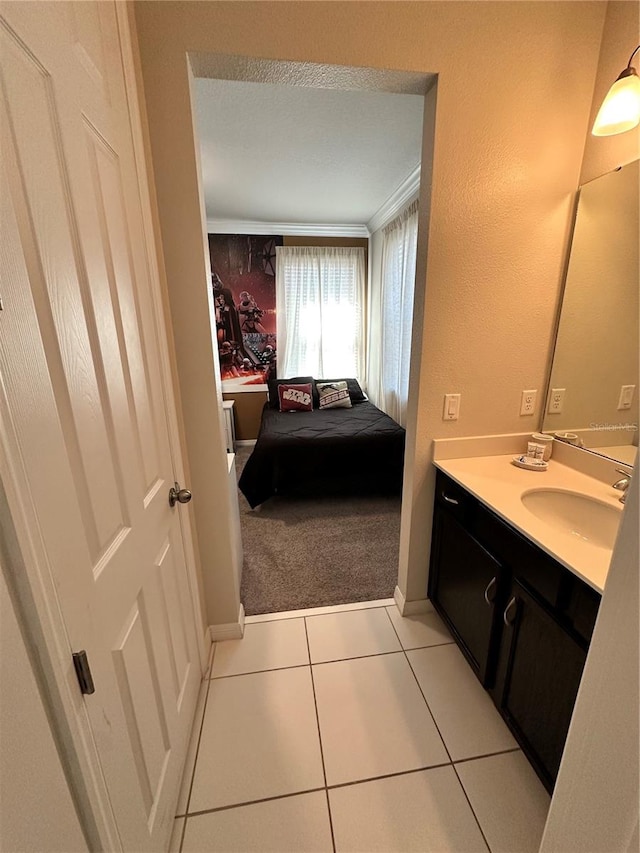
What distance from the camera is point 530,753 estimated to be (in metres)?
1.08

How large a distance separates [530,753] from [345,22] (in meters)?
2.47

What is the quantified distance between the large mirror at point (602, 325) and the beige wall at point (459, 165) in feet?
0.25

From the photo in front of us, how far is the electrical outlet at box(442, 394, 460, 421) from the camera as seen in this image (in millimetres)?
1515

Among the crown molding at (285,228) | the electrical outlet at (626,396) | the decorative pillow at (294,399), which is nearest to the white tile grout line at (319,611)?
the electrical outlet at (626,396)

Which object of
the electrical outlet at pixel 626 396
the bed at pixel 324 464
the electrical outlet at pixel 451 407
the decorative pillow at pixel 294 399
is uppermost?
Answer: the electrical outlet at pixel 626 396

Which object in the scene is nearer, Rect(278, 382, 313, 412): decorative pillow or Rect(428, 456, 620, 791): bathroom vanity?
Rect(428, 456, 620, 791): bathroom vanity

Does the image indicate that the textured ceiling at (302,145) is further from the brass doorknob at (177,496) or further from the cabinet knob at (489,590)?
the cabinet knob at (489,590)

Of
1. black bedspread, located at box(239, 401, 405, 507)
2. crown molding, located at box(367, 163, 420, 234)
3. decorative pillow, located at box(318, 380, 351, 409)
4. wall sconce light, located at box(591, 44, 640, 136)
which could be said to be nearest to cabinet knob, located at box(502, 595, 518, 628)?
wall sconce light, located at box(591, 44, 640, 136)

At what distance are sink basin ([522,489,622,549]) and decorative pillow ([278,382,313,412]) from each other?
2929 mm

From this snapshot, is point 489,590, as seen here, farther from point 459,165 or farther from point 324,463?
point 324,463

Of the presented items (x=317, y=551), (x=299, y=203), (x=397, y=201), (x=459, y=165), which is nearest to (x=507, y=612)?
(x=317, y=551)

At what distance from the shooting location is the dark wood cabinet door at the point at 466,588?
1273 mm

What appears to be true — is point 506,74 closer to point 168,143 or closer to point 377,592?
point 168,143

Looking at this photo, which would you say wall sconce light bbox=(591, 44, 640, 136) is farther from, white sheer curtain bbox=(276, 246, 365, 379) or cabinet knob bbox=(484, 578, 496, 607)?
white sheer curtain bbox=(276, 246, 365, 379)
